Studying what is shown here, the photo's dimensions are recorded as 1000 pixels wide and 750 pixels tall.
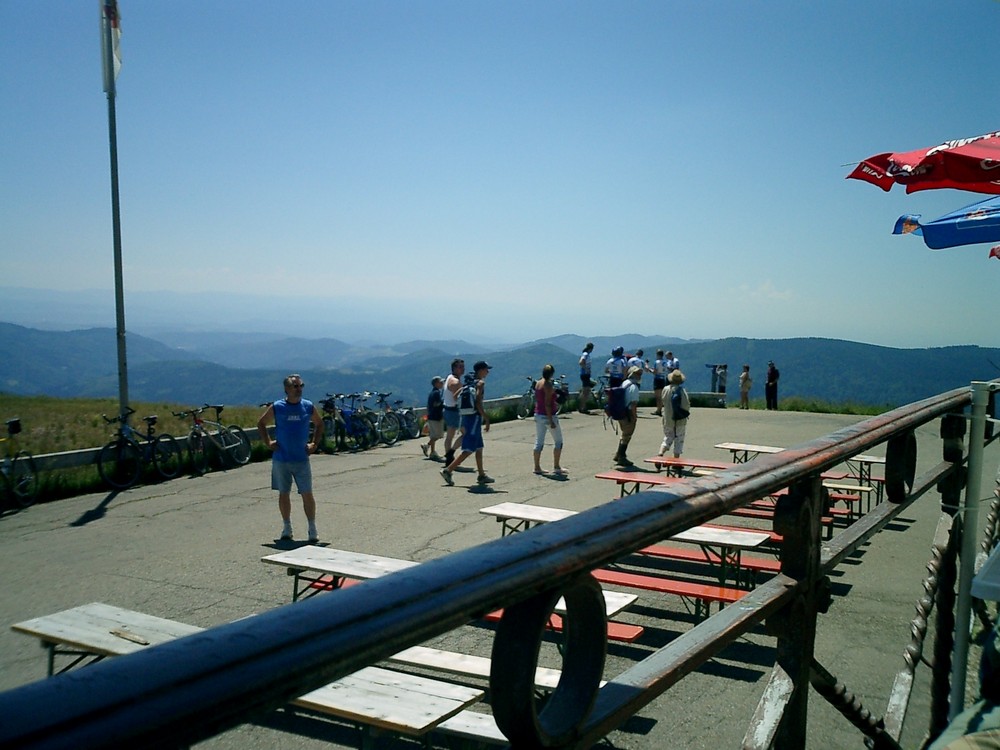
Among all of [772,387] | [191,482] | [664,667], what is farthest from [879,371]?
[664,667]

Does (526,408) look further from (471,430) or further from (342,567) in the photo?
(342,567)

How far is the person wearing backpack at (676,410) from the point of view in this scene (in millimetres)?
14969

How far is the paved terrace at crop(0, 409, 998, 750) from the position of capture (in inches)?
219

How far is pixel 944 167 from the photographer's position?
655 centimetres

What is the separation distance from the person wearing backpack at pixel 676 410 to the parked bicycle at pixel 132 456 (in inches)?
355

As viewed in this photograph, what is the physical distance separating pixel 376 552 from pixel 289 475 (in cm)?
166

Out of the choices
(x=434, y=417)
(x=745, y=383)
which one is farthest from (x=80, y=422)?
(x=745, y=383)

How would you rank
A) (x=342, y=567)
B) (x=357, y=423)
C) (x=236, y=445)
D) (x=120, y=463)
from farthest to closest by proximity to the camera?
(x=357, y=423) < (x=236, y=445) < (x=120, y=463) < (x=342, y=567)

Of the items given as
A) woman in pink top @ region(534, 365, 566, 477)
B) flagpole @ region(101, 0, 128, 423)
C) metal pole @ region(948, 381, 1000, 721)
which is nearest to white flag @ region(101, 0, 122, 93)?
flagpole @ region(101, 0, 128, 423)

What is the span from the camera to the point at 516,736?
108 cm

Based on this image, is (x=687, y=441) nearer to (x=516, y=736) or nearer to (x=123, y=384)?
(x=123, y=384)

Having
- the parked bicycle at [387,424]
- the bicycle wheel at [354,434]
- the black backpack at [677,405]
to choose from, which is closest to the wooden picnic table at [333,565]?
the black backpack at [677,405]

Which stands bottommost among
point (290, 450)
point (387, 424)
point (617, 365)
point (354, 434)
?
point (354, 434)

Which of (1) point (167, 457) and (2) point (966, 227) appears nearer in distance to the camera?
(2) point (966, 227)
